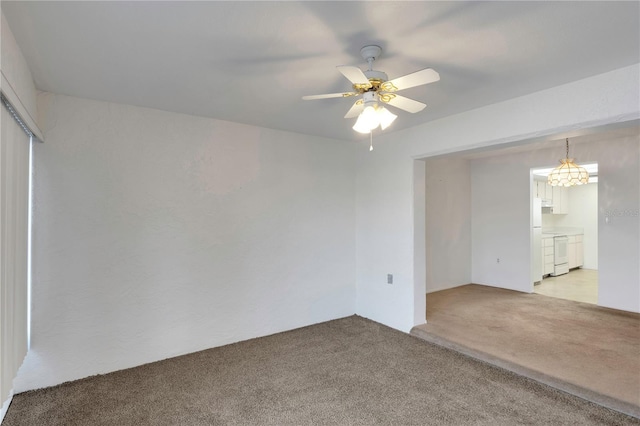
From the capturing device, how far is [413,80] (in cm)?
185

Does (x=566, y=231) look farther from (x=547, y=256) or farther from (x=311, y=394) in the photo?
(x=311, y=394)

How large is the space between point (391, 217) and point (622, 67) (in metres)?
2.40

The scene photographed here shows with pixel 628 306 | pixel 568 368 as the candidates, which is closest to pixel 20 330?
pixel 568 368

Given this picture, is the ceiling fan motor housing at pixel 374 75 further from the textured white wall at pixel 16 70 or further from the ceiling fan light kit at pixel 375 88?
the textured white wall at pixel 16 70

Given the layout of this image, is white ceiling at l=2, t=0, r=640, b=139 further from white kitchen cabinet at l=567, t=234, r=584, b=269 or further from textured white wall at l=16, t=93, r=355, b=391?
white kitchen cabinet at l=567, t=234, r=584, b=269

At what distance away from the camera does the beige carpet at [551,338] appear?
99.8 inches

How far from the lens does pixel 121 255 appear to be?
2973 mm

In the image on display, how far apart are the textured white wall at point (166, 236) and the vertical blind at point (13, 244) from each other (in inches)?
6.8

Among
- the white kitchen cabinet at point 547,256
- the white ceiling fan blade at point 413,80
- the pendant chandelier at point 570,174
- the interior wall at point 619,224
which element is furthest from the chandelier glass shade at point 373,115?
the white kitchen cabinet at point 547,256

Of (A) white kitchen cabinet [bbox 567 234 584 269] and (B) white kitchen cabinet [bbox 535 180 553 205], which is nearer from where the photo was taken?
(B) white kitchen cabinet [bbox 535 180 553 205]

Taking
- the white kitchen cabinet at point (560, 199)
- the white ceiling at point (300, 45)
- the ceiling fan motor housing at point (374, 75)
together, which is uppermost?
the white ceiling at point (300, 45)

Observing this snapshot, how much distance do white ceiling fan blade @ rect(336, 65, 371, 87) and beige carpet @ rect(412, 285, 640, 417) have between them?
2.73m

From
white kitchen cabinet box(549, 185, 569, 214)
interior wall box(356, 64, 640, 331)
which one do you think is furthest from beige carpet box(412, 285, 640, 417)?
white kitchen cabinet box(549, 185, 569, 214)

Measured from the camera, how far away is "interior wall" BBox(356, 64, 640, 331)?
7.83 feet
